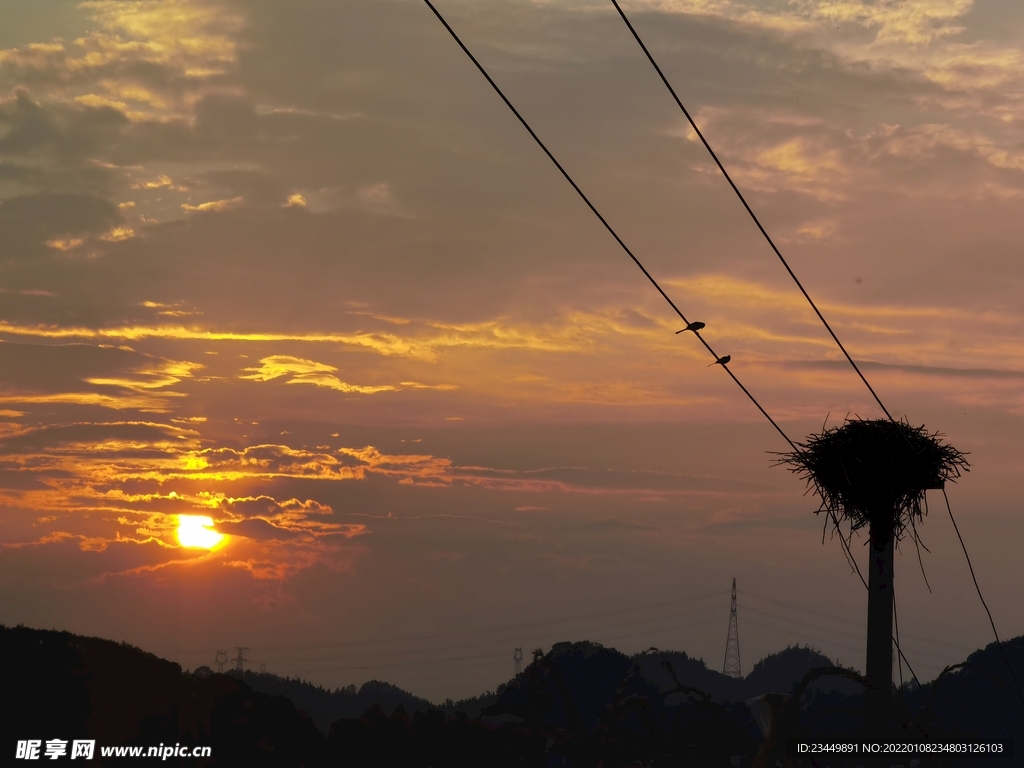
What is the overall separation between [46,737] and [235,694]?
15.8 ft

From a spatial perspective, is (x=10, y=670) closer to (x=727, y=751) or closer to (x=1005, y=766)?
(x=727, y=751)

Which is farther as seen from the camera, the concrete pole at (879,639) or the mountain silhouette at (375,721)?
the mountain silhouette at (375,721)

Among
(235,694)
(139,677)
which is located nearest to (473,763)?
(235,694)

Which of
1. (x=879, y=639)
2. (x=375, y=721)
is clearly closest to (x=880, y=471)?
(x=879, y=639)

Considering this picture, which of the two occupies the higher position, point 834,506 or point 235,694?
point 834,506

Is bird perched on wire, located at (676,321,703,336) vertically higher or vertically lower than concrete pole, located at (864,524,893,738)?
higher

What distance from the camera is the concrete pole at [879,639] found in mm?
15477

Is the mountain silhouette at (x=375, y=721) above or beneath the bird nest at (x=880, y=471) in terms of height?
beneath

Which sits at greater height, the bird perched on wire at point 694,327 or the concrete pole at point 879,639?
the bird perched on wire at point 694,327

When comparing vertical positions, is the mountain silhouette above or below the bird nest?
below

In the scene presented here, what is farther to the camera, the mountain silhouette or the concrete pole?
the mountain silhouette

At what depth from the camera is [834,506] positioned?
1762 centimetres

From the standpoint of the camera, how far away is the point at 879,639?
52.7ft

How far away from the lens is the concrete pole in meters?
15.5
